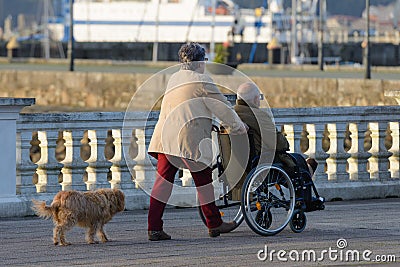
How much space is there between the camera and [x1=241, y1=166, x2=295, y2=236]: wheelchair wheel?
10.1 m

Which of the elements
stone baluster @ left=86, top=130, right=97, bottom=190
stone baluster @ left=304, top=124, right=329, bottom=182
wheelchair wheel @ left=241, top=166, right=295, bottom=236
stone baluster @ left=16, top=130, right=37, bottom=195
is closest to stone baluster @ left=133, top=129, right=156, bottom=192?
stone baluster @ left=86, top=130, right=97, bottom=190

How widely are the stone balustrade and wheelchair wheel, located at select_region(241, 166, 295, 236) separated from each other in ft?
7.63

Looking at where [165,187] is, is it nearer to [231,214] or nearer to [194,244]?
[194,244]

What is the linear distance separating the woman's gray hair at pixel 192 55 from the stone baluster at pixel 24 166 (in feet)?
8.43

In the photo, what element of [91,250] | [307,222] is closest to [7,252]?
[91,250]

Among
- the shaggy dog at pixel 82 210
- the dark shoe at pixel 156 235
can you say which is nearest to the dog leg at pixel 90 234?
the shaggy dog at pixel 82 210

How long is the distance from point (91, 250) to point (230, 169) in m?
1.42

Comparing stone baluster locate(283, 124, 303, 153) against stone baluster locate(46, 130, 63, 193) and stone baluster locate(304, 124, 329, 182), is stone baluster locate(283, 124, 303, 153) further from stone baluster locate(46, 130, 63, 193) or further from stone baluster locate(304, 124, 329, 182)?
stone baluster locate(46, 130, 63, 193)

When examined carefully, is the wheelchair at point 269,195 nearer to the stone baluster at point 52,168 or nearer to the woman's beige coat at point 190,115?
the woman's beige coat at point 190,115

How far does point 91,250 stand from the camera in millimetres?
9688

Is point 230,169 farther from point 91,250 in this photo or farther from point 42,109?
point 42,109

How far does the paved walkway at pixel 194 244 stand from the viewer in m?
9.21

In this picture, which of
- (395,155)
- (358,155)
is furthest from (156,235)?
(395,155)

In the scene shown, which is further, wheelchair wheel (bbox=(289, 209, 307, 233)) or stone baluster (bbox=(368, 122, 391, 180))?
stone baluster (bbox=(368, 122, 391, 180))
